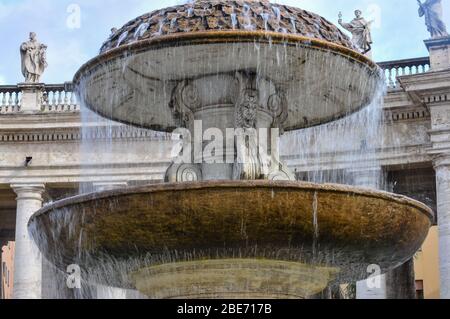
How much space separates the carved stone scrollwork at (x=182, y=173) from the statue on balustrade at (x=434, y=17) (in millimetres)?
19238

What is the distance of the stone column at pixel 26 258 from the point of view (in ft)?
100.0

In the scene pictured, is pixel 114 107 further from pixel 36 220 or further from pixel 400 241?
pixel 400 241

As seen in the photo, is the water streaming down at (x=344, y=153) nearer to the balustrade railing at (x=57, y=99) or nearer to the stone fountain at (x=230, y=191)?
the balustrade railing at (x=57, y=99)

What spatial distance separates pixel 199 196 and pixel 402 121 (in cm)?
2046

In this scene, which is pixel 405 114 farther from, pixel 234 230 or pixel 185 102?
pixel 234 230

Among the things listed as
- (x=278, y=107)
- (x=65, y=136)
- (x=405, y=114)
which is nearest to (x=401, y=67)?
(x=405, y=114)

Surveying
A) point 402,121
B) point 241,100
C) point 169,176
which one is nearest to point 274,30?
point 241,100

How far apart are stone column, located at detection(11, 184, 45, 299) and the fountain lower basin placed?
19749 mm

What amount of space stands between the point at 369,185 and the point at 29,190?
10.9 m

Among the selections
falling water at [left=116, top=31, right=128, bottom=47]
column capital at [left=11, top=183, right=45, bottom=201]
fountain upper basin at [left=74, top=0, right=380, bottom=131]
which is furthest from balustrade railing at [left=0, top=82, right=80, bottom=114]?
falling water at [left=116, top=31, right=128, bottom=47]

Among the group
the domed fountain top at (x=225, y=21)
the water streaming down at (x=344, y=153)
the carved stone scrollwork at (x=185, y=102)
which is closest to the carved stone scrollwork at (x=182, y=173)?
the carved stone scrollwork at (x=185, y=102)

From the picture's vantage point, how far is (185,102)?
41.9ft

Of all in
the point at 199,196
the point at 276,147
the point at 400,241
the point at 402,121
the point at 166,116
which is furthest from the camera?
the point at 402,121
